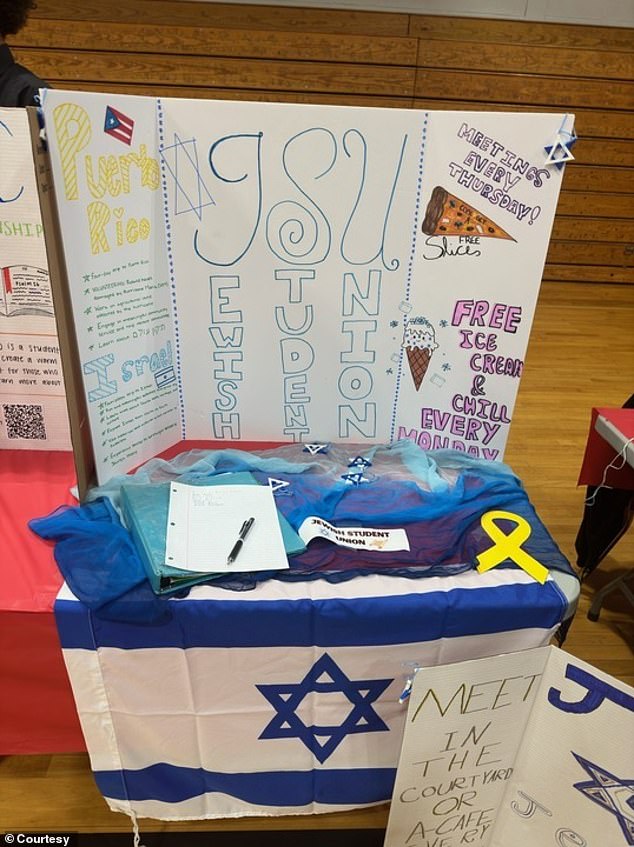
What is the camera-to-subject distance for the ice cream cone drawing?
58.3 inches

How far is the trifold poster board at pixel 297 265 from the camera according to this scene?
1.27 meters

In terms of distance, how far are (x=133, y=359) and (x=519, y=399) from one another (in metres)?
2.44

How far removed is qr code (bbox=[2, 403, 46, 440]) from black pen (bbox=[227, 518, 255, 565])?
0.62m

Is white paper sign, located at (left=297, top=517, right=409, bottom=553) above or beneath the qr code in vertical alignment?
beneath

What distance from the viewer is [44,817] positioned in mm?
1373

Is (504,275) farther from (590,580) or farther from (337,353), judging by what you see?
(590,580)

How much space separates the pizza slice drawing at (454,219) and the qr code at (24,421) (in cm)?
101

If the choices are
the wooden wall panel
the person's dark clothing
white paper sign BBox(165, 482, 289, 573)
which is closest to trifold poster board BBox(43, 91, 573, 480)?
white paper sign BBox(165, 482, 289, 573)

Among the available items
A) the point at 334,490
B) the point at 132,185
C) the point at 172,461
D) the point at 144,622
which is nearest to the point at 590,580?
the point at 334,490

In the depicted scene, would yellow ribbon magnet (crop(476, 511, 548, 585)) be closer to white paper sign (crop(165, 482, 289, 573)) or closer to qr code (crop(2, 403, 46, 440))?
white paper sign (crop(165, 482, 289, 573))

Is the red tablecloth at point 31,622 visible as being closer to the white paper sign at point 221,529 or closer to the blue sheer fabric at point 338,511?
the blue sheer fabric at point 338,511

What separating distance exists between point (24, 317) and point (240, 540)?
703 mm

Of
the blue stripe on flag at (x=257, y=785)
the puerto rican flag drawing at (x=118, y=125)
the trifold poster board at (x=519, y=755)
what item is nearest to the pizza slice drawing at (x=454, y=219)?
the puerto rican flag drawing at (x=118, y=125)

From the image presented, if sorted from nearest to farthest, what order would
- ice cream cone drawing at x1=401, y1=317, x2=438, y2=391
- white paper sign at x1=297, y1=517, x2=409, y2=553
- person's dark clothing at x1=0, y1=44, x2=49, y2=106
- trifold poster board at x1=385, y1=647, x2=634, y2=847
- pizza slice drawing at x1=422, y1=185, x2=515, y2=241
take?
trifold poster board at x1=385, y1=647, x2=634, y2=847 < white paper sign at x1=297, y1=517, x2=409, y2=553 < pizza slice drawing at x1=422, y1=185, x2=515, y2=241 < ice cream cone drawing at x1=401, y1=317, x2=438, y2=391 < person's dark clothing at x1=0, y1=44, x2=49, y2=106
